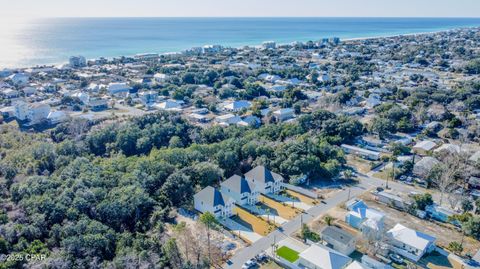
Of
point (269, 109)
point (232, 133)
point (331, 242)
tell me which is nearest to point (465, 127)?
point (269, 109)

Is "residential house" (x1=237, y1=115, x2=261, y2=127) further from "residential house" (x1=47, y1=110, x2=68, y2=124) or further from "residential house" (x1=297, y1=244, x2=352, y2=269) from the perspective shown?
"residential house" (x1=297, y1=244, x2=352, y2=269)

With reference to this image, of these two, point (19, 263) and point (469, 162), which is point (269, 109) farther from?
point (19, 263)

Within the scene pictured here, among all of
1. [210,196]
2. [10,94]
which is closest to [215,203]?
[210,196]

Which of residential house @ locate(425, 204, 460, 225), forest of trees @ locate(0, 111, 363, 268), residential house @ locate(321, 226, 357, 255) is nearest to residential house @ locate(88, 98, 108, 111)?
forest of trees @ locate(0, 111, 363, 268)

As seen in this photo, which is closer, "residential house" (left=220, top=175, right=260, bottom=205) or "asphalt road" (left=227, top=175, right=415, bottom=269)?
"asphalt road" (left=227, top=175, right=415, bottom=269)

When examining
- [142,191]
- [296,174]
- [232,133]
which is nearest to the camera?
[142,191]
